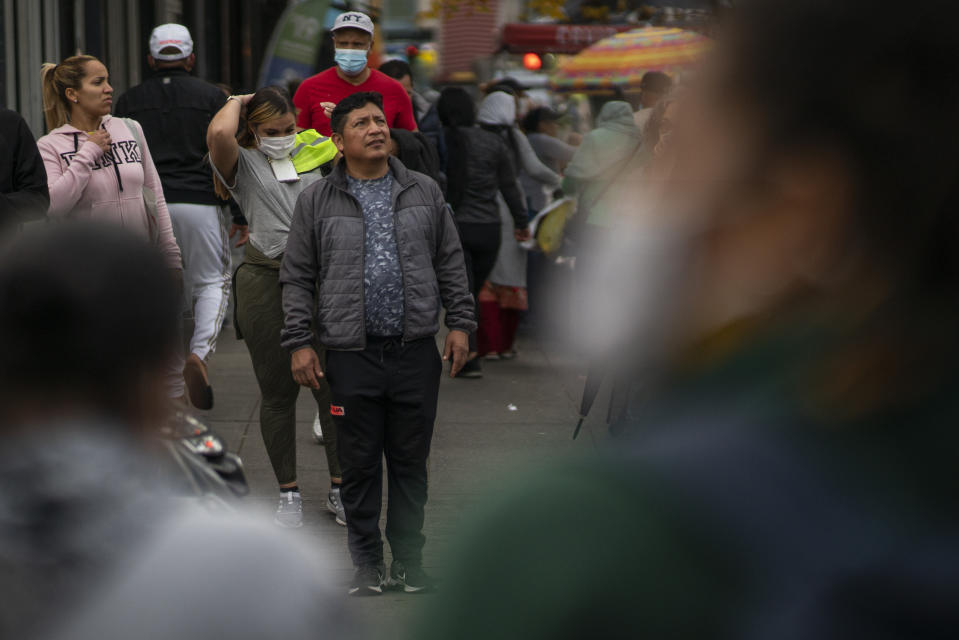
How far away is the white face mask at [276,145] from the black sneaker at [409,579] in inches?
78.4

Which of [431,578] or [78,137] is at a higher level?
[78,137]

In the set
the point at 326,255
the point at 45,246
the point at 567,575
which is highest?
the point at 45,246

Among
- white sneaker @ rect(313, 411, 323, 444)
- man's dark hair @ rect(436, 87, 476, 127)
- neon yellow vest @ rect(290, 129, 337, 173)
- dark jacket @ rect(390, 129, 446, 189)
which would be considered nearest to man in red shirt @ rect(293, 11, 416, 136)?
dark jacket @ rect(390, 129, 446, 189)

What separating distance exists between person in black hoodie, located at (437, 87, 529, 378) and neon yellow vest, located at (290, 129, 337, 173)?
3.29 meters

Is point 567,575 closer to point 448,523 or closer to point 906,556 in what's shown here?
point 906,556

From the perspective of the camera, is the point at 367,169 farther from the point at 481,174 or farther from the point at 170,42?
the point at 481,174

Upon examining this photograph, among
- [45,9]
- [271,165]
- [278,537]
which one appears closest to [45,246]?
[278,537]

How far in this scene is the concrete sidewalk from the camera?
19.8 ft

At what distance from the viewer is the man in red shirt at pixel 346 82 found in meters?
7.15

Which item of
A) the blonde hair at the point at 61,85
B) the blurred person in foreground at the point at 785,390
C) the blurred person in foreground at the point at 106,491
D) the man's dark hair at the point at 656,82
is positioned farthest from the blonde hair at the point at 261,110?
the blurred person in foreground at the point at 785,390

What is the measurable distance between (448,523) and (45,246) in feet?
16.0

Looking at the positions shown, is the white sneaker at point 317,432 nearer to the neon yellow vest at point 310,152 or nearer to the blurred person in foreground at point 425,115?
the neon yellow vest at point 310,152

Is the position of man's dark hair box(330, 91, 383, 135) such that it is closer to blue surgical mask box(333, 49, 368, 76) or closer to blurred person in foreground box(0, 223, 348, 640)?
blue surgical mask box(333, 49, 368, 76)

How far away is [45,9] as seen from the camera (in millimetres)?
10750
